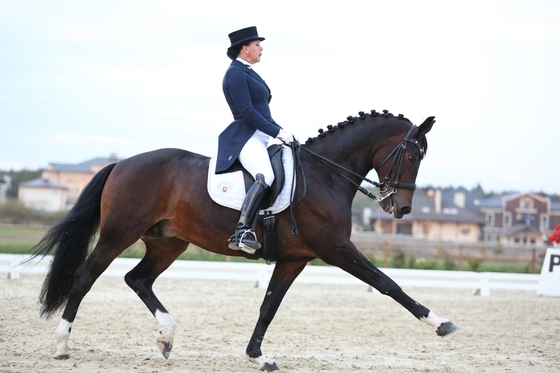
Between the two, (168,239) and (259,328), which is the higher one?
(168,239)

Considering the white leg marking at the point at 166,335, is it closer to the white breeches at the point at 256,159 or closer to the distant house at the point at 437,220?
the white breeches at the point at 256,159

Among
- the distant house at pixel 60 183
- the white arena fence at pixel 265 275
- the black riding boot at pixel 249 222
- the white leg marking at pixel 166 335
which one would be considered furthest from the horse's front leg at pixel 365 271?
the distant house at pixel 60 183

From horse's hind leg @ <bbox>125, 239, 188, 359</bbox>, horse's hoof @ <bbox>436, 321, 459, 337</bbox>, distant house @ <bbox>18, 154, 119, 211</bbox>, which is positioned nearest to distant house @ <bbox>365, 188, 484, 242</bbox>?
distant house @ <bbox>18, 154, 119, 211</bbox>

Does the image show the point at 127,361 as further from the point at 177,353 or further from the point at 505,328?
the point at 505,328

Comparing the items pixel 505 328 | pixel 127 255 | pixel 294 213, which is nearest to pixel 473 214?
pixel 127 255

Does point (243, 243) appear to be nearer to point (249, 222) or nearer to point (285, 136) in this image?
point (249, 222)

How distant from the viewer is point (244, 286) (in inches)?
526

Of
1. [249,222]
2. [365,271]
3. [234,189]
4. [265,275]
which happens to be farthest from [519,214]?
[249,222]

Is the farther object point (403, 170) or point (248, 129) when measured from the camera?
point (248, 129)

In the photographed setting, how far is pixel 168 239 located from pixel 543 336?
485cm

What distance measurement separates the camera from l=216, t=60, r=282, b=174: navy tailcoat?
18.1 ft

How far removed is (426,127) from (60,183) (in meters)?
57.7

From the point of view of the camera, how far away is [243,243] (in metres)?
5.22

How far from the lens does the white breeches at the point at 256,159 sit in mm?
5409
